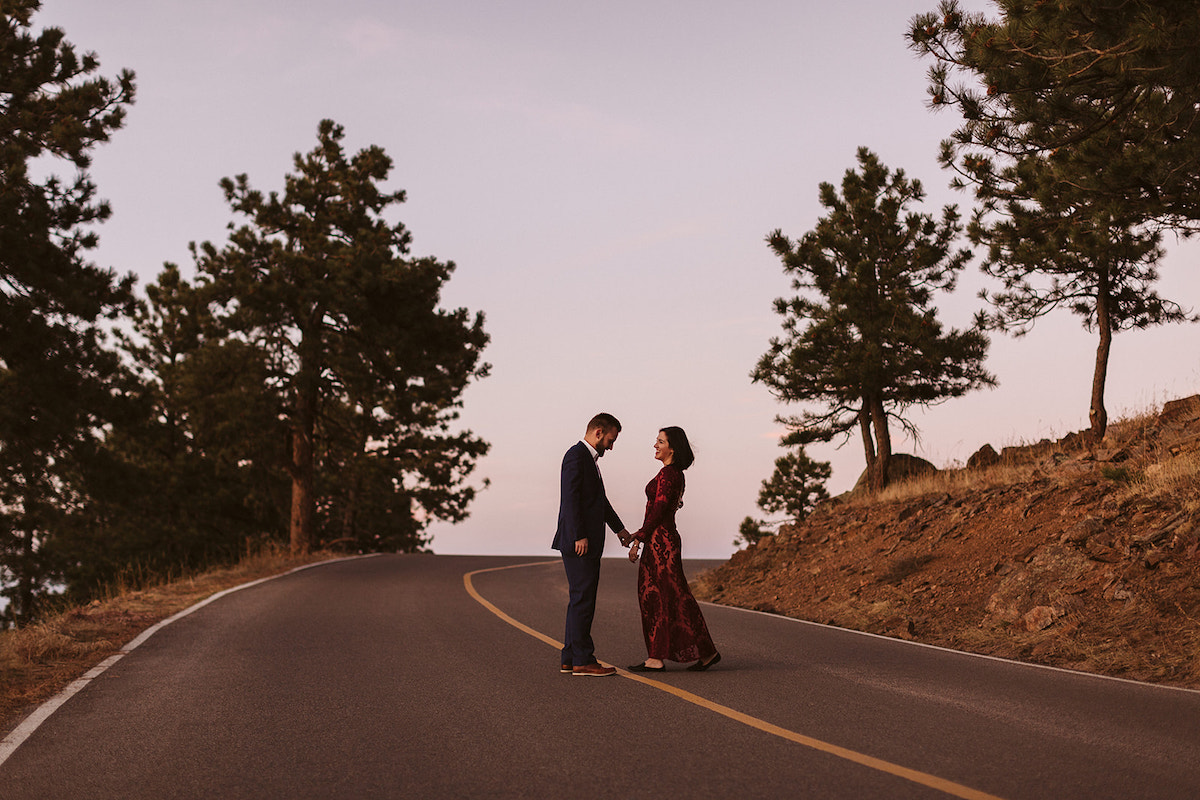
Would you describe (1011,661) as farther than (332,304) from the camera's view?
No

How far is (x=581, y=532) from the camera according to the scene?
8539mm

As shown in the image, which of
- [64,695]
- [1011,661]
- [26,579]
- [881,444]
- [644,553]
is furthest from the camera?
[26,579]

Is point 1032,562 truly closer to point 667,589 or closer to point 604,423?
point 667,589

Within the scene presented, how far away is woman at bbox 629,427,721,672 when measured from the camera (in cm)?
898

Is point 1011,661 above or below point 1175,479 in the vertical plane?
below

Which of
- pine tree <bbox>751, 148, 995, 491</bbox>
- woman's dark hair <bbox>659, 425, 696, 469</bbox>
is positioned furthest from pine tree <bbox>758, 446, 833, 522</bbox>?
woman's dark hair <bbox>659, 425, 696, 469</bbox>

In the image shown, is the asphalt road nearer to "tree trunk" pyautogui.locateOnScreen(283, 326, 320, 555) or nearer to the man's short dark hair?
the man's short dark hair

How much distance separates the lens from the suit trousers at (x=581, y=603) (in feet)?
28.1

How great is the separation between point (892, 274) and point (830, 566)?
14.3m

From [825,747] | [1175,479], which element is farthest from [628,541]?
[1175,479]

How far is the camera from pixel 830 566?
713 inches

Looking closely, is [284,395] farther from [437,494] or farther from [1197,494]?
[1197,494]

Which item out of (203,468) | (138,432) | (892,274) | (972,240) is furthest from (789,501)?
(138,432)

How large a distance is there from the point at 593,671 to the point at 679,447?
2201 mm
